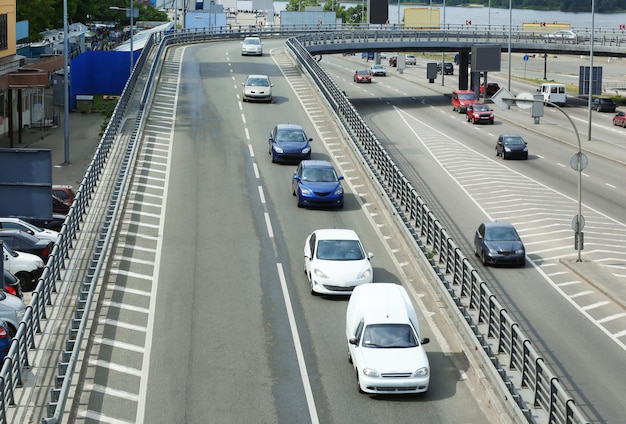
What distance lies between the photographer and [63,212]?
143ft

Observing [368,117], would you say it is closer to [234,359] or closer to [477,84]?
[477,84]

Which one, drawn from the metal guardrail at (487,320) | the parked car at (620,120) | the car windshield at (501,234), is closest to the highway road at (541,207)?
the parked car at (620,120)

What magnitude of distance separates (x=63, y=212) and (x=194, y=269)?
16.4 m

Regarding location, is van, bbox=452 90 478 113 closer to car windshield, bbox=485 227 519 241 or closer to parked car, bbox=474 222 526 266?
parked car, bbox=474 222 526 266

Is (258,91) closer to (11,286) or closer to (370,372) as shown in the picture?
(11,286)

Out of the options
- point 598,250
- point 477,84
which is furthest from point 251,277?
point 477,84

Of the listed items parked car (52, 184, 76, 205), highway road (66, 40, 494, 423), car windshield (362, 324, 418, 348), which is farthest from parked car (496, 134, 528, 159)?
car windshield (362, 324, 418, 348)

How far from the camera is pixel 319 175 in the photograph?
36344 millimetres

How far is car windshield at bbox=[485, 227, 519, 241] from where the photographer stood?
123 feet

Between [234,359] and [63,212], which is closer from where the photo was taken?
[234,359]

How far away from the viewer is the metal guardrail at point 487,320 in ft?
61.1

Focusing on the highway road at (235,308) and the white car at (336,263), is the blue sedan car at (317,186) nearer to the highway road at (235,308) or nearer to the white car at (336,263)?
the highway road at (235,308)

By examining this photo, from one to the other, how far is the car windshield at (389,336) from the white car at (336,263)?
5.10 metres

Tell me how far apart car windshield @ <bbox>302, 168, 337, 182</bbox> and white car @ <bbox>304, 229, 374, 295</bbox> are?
805cm
